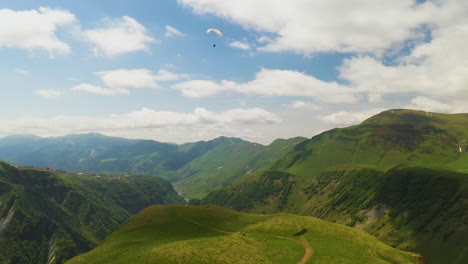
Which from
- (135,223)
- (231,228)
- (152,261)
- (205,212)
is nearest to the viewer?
(152,261)

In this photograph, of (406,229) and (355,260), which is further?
(406,229)

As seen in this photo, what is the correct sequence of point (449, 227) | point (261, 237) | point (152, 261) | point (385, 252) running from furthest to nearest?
point (449, 227), point (261, 237), point (385, 252), point (152, 261)

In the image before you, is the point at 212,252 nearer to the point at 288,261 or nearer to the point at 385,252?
the point at 288,261

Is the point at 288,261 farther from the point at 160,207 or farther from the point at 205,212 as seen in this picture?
the point at 160,207

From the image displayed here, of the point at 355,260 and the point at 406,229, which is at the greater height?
the point at 355,260

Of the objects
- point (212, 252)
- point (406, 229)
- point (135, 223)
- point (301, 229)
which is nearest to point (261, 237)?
point (301, 229)

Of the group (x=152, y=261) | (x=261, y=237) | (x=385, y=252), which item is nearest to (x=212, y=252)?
(x=152, y=261)
